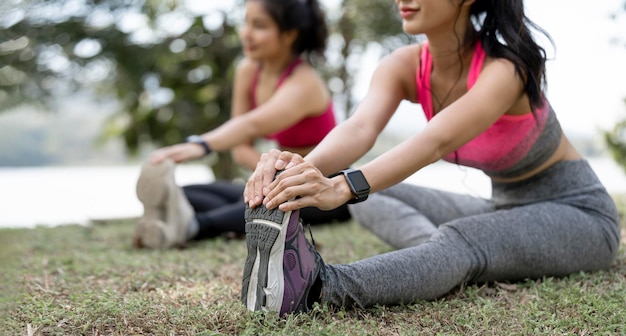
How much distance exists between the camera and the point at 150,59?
4.43 metres

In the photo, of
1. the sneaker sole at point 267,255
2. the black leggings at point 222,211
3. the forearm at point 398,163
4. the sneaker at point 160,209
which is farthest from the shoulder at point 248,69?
the sneaker sole at point 267,255

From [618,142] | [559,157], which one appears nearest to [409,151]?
[559,157]

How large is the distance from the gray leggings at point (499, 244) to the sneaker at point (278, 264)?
0.06 metres

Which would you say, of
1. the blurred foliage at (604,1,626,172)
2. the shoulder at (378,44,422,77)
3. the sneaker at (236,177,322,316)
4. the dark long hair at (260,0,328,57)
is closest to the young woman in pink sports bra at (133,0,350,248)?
the dark long hair at (260,0,328,57)

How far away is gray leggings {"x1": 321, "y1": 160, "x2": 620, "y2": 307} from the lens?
1419 mm

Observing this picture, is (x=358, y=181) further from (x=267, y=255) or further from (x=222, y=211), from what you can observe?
(x=222, y=211)

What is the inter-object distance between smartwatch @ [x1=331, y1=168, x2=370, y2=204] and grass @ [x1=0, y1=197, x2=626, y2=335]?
0.26 m

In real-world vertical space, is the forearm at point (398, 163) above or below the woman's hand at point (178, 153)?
below

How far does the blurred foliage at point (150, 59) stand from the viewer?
3846 millimetres

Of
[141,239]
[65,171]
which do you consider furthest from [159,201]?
[65,171]

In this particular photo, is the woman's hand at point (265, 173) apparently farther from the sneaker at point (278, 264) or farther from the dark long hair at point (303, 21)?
the dark long hair at point (303, 21)

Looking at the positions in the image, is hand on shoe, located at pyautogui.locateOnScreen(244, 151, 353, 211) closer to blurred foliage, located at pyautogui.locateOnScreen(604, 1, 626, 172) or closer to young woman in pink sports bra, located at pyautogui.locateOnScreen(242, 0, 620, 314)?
young woman in pink sports bra, located at pyautogui.locateOnScreen(242, 0, 620, 314)

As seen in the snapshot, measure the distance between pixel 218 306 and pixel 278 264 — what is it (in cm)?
21

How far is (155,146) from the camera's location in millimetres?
4934
